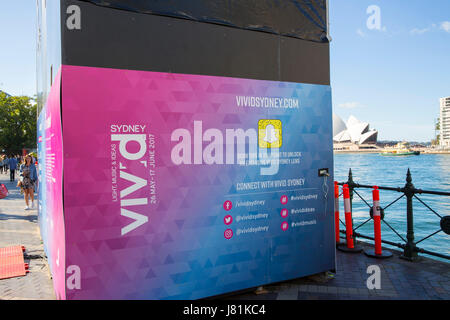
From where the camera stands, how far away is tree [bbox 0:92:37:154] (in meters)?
39.3

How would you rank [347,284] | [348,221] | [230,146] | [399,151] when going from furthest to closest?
[399,151]
[348,221]
[347,284]
[230,146]

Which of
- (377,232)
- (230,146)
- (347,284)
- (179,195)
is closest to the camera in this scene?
(179,195)

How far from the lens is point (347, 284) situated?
486 cm

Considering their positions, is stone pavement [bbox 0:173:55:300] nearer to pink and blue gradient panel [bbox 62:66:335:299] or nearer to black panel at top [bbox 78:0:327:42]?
pink and blue gradient panel [bbox 62:66:335:299]

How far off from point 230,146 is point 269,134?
0.61 m

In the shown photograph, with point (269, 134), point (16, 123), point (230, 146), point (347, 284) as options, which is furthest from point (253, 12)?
point (16, 123)

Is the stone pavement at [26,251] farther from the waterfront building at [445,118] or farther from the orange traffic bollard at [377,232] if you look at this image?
the waterfront building at [445,118]

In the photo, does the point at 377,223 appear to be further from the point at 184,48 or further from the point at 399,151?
the point at 399,151

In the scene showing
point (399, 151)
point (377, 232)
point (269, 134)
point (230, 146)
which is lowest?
point (377, 232)

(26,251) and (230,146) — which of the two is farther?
(26,251)

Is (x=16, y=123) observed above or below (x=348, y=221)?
above

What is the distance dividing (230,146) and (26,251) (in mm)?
5007

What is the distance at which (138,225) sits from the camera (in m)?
3.70
